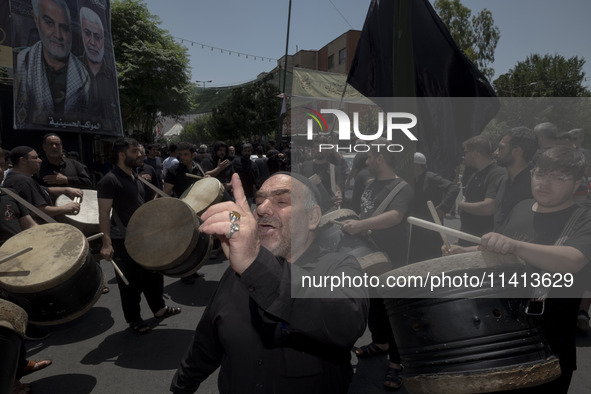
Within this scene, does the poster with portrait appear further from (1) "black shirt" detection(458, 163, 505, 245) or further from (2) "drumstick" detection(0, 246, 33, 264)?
(1) "black shirt" detection(458, 163, 505, 245)

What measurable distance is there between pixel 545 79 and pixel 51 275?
126ft

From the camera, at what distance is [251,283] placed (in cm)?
126

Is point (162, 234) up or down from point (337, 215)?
down

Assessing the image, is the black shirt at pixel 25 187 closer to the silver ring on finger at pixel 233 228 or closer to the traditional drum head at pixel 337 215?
the traditional drum head at pixel 337 215

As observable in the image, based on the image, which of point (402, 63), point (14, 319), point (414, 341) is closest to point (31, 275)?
point (14, 319)

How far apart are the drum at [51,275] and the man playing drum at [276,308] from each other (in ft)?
4.80

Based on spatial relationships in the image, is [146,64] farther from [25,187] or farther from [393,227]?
[393,227]

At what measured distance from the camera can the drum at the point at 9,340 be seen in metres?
1.73

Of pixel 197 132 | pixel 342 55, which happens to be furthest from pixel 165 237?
pixel 197 132

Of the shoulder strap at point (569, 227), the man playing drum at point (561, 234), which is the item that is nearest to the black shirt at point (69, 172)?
the man playing drum at point (561, 234)

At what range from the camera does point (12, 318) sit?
72.3 inches

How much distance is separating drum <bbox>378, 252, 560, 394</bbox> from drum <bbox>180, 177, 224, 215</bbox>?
137 inches

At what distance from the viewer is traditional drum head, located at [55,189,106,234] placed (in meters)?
4.28

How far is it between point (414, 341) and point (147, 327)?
3.63 metres
